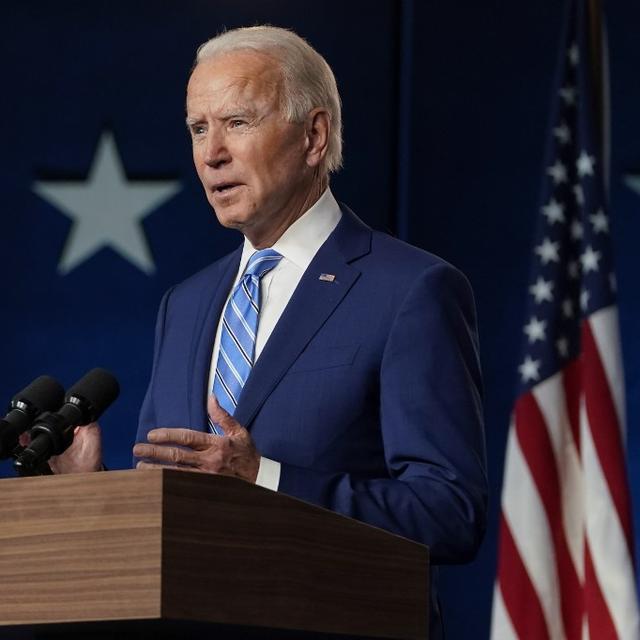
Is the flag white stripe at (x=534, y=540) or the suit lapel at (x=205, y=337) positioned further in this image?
the flag white stripe at (x=534, y=540)

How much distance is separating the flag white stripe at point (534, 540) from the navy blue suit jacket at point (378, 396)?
1530mm

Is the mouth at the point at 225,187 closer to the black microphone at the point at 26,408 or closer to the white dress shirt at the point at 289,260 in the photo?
the white dress shirt at the point at 289,260

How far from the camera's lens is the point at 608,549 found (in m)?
3.81

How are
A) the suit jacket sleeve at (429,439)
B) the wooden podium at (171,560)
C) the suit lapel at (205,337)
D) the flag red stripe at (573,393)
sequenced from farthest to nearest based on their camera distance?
the flag red stripe at (573,393) → the suit lapel at (205,337) → the suit jacket sleeve at (429,439) → the wooden podium at (171,560)

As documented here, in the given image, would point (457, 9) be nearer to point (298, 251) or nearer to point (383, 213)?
point (383, 213)

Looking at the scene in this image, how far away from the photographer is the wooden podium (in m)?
1.51

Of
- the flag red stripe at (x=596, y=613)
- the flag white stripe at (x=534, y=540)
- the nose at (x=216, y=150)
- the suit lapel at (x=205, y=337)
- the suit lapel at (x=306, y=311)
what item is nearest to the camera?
the suit lapel at (x=306, y=311)

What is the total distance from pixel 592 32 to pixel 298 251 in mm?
1954

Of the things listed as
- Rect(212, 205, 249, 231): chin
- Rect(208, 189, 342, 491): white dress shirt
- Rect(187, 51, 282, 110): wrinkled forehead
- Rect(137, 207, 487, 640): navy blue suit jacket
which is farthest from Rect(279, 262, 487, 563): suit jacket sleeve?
Rect(187, 51, 282, 110): wrinkled forehead

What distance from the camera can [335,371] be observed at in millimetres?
2320

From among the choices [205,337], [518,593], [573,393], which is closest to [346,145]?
[573,393]

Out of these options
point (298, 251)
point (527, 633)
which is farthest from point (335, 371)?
point (527, 633)

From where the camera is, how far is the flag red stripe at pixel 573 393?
3996 mm

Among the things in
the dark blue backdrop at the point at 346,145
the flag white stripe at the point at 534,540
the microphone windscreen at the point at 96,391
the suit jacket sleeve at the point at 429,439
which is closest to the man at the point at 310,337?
the suit jacket sleeve at the point at 429,439
